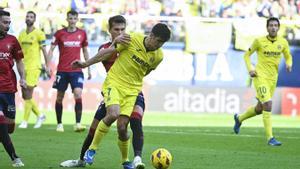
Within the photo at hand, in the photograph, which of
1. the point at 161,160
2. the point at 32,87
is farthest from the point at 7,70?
the point at 32,87

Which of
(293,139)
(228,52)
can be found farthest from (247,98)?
(293,139)

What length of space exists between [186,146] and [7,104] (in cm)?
441

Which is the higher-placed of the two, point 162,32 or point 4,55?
point 162,32

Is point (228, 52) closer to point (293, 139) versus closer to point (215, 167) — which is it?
point (293, 139)

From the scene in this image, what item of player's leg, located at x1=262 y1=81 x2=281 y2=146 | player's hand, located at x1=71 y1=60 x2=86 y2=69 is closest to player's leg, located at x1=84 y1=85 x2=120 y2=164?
player's hand, located at x1=71 y1=60 x2=86 y2=69

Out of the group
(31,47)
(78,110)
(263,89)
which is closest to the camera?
(263,89)

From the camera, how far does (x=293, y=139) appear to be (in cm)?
1728

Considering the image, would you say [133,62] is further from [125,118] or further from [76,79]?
[76,79]

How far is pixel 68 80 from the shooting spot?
18516 mm

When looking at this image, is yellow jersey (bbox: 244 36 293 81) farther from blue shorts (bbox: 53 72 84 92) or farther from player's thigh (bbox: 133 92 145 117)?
player's thigh (bbox: 133 92 145 117)

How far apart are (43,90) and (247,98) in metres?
6.48

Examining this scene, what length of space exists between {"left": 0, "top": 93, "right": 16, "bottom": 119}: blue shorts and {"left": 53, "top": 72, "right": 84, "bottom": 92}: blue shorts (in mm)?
6562

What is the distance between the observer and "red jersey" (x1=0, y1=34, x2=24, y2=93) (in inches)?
455

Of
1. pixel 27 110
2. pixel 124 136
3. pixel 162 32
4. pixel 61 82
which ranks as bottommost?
pixel 27 110
